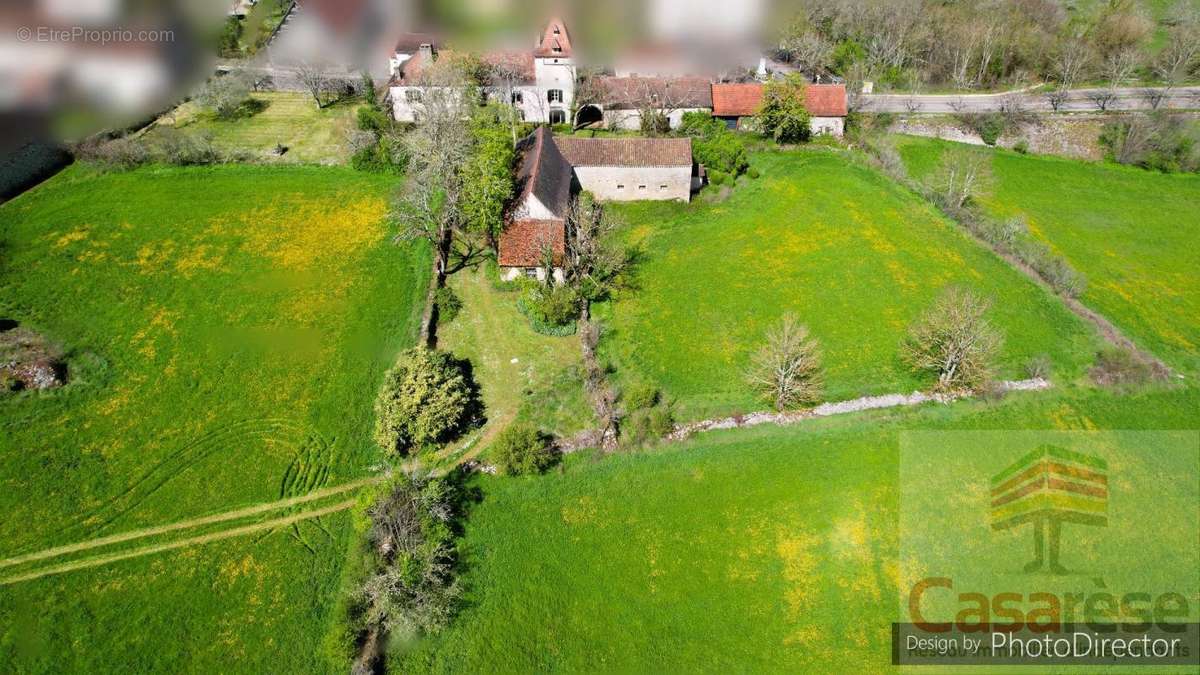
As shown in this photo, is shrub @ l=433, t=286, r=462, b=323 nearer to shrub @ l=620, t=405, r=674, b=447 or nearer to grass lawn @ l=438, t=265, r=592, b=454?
grass lawn @ l=438, t=265, r=592, b=454

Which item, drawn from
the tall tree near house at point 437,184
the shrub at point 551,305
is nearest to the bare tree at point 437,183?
the tall tree near house at point 437,184

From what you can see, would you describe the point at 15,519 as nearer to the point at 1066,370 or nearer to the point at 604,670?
the point at 604,670

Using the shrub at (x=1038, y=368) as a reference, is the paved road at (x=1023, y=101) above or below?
above

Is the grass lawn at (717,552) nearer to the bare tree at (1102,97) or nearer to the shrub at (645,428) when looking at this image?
the shrub at (645,428)

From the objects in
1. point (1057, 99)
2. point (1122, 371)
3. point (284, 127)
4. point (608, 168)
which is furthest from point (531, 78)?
point (1057, 99)

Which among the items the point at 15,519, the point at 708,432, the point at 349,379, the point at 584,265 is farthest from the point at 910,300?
the point at 15,519

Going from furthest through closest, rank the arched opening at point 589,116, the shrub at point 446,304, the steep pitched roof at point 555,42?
the arched opening at point 589,116 → the steep pitched roof at point 555,42 → the shrub at point 446,304

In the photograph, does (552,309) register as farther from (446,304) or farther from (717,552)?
(717,552)
